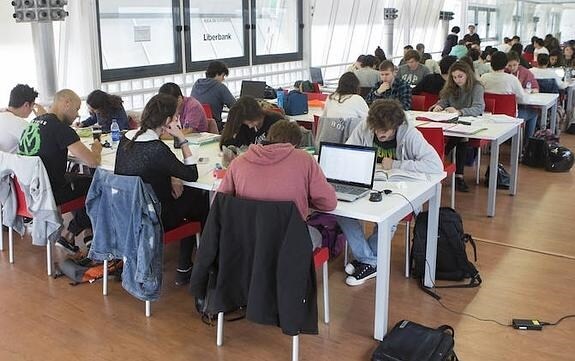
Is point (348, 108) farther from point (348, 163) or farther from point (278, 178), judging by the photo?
point (278, 178)

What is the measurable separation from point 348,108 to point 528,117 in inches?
107

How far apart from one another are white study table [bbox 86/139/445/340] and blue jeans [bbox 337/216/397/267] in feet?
0.91

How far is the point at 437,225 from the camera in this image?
3291mm

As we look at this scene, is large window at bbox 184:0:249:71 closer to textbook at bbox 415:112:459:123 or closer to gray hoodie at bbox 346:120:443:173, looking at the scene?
textbook at bbox 415:112:459:123

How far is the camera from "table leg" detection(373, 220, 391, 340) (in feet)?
8.75

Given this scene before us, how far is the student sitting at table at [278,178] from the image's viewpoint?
98.3 inches

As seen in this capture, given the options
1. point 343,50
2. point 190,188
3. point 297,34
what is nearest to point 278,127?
point 190,188

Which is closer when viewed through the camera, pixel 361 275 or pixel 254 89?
pixel 361 275

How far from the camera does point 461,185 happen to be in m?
5.34

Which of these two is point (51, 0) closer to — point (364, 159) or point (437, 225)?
point (364, 159)

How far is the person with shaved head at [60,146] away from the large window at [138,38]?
3.07 meters

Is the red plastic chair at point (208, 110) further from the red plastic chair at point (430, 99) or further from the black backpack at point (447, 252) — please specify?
the black backpack at point (447, 252)

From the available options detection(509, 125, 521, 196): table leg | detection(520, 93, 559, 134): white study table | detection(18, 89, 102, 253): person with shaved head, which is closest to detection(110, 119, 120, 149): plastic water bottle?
detection(18, 89, 102, 253): person with shaved head

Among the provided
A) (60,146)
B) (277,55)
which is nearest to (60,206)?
(60,146)
